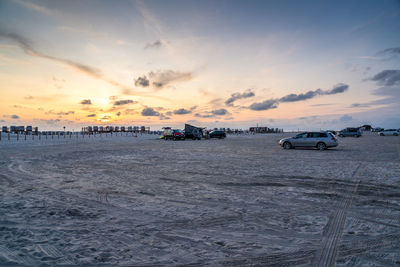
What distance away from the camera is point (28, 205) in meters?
5.49

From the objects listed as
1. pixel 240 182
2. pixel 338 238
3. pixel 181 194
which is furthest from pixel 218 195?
pixel 338 238

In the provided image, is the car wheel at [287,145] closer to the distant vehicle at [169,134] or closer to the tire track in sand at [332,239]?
the tire track in sand at [332,239]

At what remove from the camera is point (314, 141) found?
67.4 feet

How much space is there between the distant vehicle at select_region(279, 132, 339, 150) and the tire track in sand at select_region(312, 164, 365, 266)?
52.9 feet

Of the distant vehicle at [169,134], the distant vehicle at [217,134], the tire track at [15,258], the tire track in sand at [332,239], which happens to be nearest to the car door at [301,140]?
the tire track in sand at [332,239]

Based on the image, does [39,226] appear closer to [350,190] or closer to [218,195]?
[218,195]

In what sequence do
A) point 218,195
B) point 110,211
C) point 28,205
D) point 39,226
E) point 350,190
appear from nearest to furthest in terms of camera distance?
point 39,226
point 110,211
point 28,205
point 218,195
point 350,190

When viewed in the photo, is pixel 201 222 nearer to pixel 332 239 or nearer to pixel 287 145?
pixel 332 239

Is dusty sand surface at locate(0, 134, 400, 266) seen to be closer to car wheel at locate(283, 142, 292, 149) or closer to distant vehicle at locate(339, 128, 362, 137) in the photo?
car wheel at locate(283, 142, 292, 149)

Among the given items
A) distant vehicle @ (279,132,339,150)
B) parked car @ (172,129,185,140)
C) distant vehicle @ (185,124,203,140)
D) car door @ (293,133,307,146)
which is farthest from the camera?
distant vehicle @ (185,124,203,140)

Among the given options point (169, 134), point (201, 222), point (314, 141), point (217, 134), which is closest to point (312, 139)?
point (314, 141)

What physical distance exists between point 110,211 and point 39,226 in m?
1.31

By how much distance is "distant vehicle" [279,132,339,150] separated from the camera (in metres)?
19.9

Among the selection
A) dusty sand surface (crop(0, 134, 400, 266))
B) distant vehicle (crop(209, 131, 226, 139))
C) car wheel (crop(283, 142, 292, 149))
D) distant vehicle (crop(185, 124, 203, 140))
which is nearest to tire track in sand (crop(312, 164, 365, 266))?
dusty sand surface (crop(0, 134, 400, 266))
